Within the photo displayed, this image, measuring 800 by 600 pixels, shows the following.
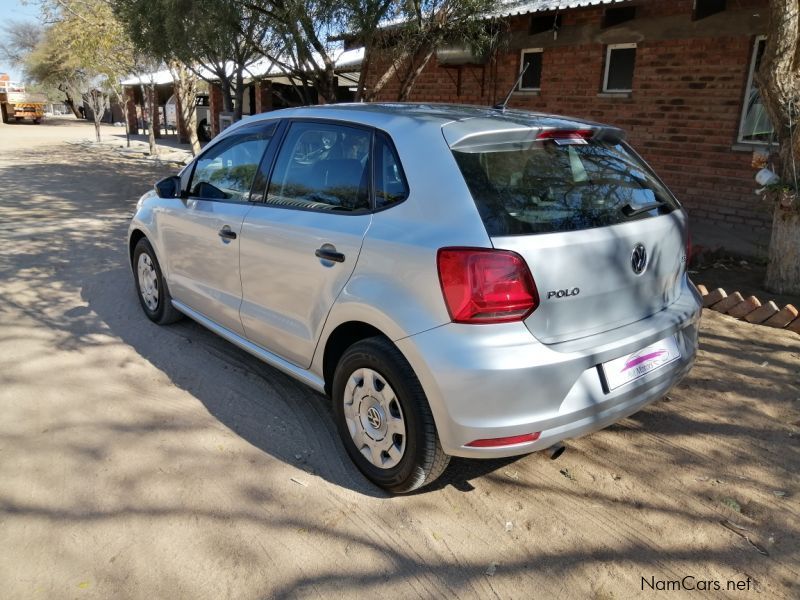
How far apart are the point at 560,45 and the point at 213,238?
24.1 feet

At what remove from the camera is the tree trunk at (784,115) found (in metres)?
5.05

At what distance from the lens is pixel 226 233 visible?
152 inches

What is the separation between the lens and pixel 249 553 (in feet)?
8.61

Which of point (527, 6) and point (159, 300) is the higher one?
point (527, 6)

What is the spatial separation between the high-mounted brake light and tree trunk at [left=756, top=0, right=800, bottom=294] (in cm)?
312

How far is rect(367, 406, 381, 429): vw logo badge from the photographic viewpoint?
2.92 meters

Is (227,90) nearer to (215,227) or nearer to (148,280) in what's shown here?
(148,280)

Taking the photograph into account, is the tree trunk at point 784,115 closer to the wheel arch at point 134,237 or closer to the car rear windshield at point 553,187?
the car rear windshield at point 553,187

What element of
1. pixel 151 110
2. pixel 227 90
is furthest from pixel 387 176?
pixel 151 110

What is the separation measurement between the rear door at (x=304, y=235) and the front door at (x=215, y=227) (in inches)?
7.1

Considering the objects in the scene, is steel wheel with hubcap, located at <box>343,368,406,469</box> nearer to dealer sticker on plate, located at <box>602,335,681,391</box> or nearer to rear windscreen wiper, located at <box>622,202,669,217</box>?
dealer sticker on plate, located at <box>602,335,681,391</box>

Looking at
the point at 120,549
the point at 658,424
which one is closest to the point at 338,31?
the point at 658,424

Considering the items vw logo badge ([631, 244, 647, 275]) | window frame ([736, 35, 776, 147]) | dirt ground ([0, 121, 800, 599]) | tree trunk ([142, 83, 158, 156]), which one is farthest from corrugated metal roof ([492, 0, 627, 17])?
tree trunk ([142, 83, 158, 156])

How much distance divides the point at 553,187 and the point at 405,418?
1.21 metres
